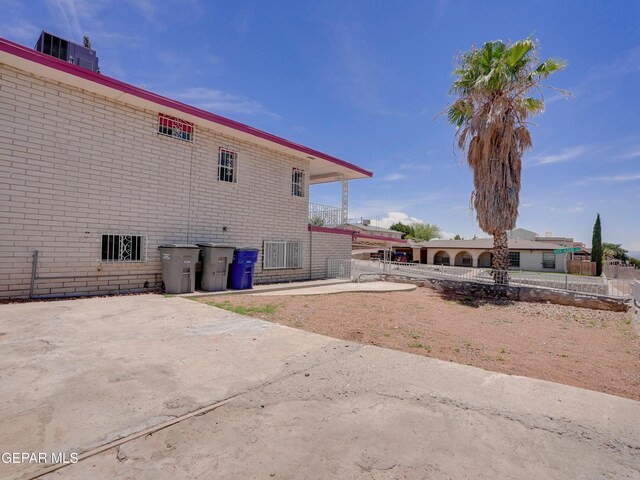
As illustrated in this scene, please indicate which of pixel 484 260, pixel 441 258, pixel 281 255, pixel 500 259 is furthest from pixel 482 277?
pixel 441 258

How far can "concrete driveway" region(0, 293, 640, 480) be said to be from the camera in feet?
7.30

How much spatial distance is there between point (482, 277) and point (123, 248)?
13438mm

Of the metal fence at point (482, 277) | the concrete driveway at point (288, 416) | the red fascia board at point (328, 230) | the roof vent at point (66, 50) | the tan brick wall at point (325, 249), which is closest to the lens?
the concrete driveway at point (288, 416)

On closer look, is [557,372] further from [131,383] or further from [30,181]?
[30,181]

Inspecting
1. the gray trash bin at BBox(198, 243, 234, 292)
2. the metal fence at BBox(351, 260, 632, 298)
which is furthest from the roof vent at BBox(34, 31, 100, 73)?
the metal fence at BBox(351, 260, 632, 298)

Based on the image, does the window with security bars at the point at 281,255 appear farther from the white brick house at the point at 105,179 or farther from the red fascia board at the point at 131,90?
the red fascia board at the point at 131,90

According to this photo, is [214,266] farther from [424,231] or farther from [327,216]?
[424,231]

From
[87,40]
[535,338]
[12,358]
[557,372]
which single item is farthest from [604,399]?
[87,40]

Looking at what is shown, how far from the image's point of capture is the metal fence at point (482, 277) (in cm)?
1230

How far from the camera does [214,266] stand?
32.9 feet

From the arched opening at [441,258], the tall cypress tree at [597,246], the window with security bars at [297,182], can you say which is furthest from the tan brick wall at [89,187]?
the tall cypress tree at [597,246]

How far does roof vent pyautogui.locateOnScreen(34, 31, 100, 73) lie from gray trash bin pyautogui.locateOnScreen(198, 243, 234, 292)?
6.29m

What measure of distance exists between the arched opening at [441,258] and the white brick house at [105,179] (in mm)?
36644

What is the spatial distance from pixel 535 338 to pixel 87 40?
49.6 ft
